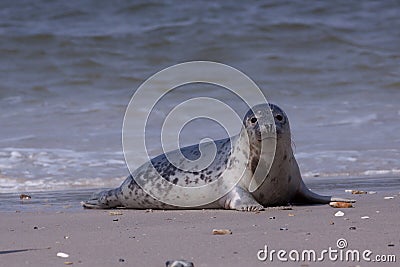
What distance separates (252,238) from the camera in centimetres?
389

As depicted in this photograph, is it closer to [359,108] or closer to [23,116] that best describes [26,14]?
[23,116]

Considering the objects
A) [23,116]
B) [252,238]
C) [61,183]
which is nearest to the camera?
[252,238]

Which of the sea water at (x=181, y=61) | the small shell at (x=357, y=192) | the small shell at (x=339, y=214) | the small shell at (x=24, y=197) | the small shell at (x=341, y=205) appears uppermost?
the sea water at (x=181, y=61)

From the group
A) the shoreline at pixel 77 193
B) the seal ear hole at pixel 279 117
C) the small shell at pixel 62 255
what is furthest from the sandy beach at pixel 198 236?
the seal ear hole at pixel 279 117

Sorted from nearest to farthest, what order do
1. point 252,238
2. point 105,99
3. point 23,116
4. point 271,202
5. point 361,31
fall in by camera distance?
point 252,238 < point 271,202 < point 23,116 < point 105,99 < point 361,31

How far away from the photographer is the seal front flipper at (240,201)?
5.11 m

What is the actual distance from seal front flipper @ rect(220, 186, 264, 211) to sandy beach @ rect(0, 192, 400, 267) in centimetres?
8

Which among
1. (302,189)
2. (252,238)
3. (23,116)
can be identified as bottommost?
(252,238)

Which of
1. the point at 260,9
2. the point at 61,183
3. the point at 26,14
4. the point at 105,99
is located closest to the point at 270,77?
the point at 105,99

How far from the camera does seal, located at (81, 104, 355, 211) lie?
517 cm

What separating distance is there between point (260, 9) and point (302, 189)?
41.9 feet

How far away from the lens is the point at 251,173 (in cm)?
534

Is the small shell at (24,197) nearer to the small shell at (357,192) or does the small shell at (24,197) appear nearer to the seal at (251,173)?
the seal at (251,173)

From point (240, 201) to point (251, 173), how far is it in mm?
231
